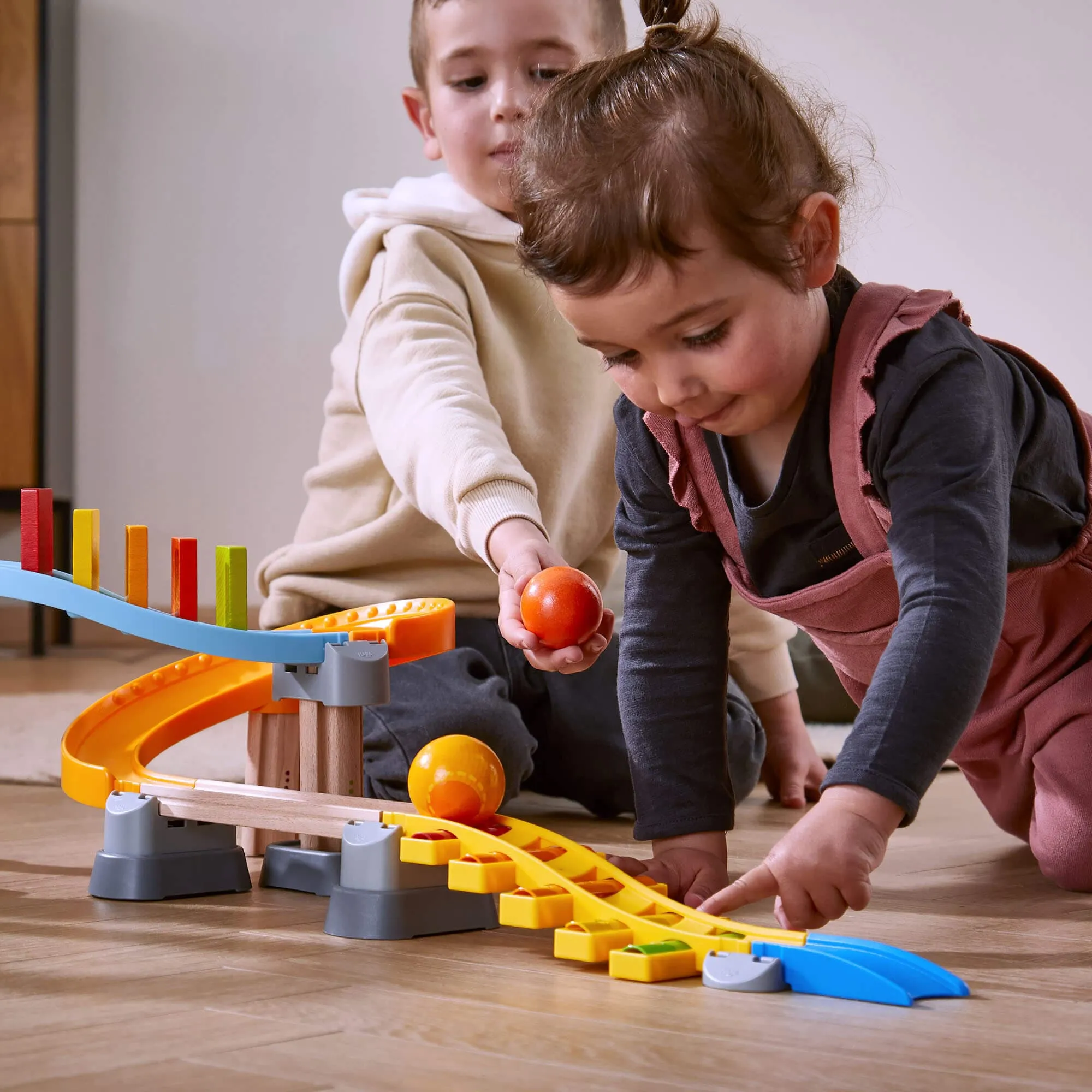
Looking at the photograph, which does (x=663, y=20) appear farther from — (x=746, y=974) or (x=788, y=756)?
(x=788, y=756)

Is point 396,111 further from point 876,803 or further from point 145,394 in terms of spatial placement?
point 876,803

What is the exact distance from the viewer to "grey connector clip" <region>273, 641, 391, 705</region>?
2.54ft

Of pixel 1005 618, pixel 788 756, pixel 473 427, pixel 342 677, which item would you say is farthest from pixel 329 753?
pixel 788 756

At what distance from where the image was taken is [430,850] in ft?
2.13

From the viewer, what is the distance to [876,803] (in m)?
0.60

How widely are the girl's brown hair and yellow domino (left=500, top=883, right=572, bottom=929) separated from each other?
28 centimetres

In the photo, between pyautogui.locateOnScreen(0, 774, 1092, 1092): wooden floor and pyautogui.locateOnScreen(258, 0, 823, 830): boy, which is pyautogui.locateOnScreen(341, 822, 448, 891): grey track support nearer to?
pyautogui.locateOnScreen(0, 774, 1092, 1092): wooden floor

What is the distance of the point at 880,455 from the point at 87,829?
616 millimetres

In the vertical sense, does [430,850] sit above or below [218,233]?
below

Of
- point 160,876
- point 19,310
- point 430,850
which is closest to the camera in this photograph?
point 430,850

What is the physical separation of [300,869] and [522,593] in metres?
0.20

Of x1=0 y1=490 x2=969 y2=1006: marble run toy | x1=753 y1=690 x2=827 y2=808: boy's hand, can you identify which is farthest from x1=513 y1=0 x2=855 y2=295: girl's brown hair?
x1=753 y1=690 x2=827 y2=808: boy's hand

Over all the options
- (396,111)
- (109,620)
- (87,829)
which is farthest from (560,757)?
(396,111)

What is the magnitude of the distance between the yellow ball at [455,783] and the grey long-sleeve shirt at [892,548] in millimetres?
130
